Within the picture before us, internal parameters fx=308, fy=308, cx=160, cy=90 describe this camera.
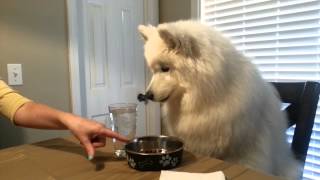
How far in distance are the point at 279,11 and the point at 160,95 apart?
3.66ft

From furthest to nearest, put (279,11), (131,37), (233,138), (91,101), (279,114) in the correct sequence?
(131,37)
(91,101)
(279,11)
(279,114)
(233,138)

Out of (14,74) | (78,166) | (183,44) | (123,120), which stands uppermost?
(183,44)

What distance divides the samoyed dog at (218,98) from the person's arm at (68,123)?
568 millimetres

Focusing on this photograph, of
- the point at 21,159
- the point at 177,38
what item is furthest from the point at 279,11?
the point at 21,159

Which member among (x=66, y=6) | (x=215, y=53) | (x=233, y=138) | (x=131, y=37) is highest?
(x=66, y=6)

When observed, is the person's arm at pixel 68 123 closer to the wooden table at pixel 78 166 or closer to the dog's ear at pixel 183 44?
the wooden table at pixel 78 166

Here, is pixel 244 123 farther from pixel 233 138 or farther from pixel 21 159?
pixel 21 159

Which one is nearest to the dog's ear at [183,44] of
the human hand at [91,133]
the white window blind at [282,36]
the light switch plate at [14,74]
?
the white window blind at [282,36]

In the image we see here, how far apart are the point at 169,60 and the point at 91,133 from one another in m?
0.67

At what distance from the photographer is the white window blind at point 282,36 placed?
1891 mm

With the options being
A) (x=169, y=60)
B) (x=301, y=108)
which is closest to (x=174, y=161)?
(x=169, y=60)

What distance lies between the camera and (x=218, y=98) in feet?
4.45

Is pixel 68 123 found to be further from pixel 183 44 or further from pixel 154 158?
pixel 183 44

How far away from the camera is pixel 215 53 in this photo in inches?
54.1
